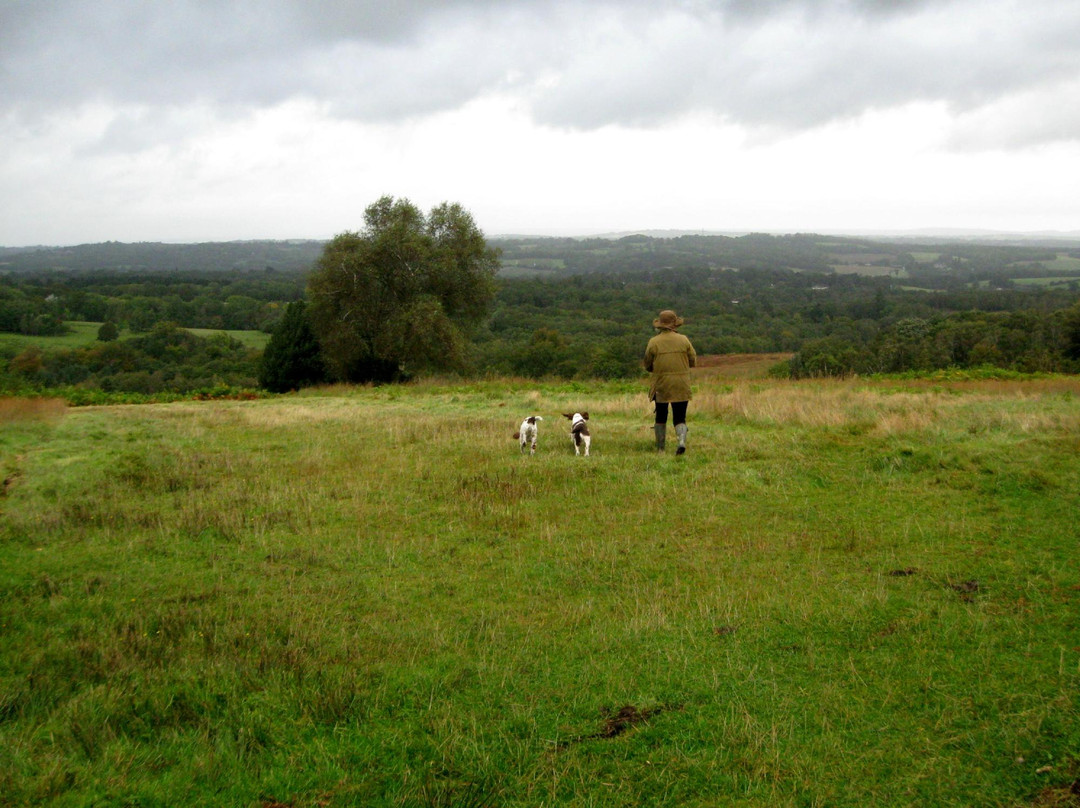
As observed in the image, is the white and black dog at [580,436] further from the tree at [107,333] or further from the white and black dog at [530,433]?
the tree at [107,333]

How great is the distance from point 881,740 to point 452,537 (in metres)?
5.09

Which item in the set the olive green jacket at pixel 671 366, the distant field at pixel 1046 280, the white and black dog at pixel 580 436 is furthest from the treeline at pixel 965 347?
the distant field at pixel 1046 280

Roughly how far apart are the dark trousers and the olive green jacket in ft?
0.54

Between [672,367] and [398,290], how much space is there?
26969mm

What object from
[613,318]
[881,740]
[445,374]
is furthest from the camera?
[613,318]

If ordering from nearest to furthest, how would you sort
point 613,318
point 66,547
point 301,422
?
point 66,547 → point 301,422 → point 613,318

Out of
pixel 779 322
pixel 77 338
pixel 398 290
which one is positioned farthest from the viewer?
pixel 779 322

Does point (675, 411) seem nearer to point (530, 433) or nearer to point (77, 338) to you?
point (530, 433)

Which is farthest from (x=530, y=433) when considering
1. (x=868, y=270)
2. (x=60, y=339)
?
(x=868, y=270)

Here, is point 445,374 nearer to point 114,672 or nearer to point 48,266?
point 114,672

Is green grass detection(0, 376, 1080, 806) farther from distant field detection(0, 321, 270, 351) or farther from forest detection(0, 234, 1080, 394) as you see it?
distant field detection(0, 321, 270, 351)

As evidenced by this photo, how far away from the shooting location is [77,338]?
236 feet

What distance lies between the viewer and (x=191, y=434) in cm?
1608

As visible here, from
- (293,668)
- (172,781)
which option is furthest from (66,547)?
(172,781)
